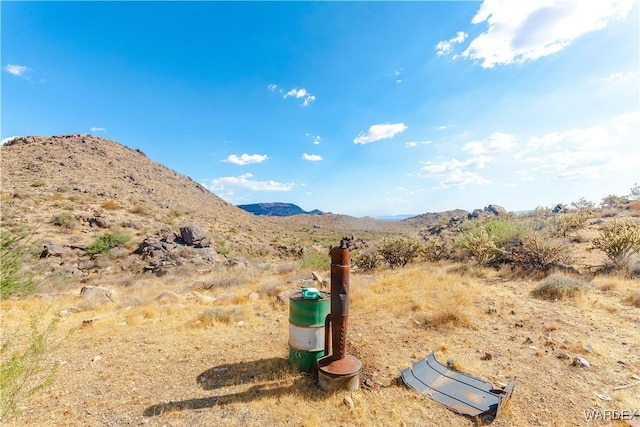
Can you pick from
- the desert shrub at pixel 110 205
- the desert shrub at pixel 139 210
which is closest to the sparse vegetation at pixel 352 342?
the desert shrub at pixel 110 205

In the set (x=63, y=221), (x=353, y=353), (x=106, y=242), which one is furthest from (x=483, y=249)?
(x=63, y=221)

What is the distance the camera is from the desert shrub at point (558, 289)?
8484 millimetres

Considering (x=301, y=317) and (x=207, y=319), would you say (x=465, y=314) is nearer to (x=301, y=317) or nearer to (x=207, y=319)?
(x=301, y=317)

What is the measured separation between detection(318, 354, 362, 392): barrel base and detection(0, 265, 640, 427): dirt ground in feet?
0.40

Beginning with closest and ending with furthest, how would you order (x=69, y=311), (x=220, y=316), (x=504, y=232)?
(x=220, y=316) → (x=69, y=311) → (x=504, y=232)

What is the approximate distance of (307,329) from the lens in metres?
5.17

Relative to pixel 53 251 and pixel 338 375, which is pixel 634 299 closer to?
pixel 338 375

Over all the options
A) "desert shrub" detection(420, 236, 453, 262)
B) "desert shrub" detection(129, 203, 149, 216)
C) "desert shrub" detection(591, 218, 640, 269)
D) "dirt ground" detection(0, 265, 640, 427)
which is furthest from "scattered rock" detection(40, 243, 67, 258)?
"desert shrub" detection(591, 218, 640, 269)

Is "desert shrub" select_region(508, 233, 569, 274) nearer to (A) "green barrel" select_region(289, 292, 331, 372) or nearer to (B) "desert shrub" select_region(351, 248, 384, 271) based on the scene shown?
(B) "desert shrub" select_region(351, 248, 384, 271)

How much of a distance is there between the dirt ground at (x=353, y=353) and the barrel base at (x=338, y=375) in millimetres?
123

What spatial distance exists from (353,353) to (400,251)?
985 cm

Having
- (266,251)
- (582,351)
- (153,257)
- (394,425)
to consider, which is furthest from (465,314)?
(266,251)

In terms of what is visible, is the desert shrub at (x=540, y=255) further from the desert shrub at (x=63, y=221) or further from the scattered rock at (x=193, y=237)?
the desert shrub at (x=63, y=221)

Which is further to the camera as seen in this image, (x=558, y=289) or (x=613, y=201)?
(x=613, y=201)
